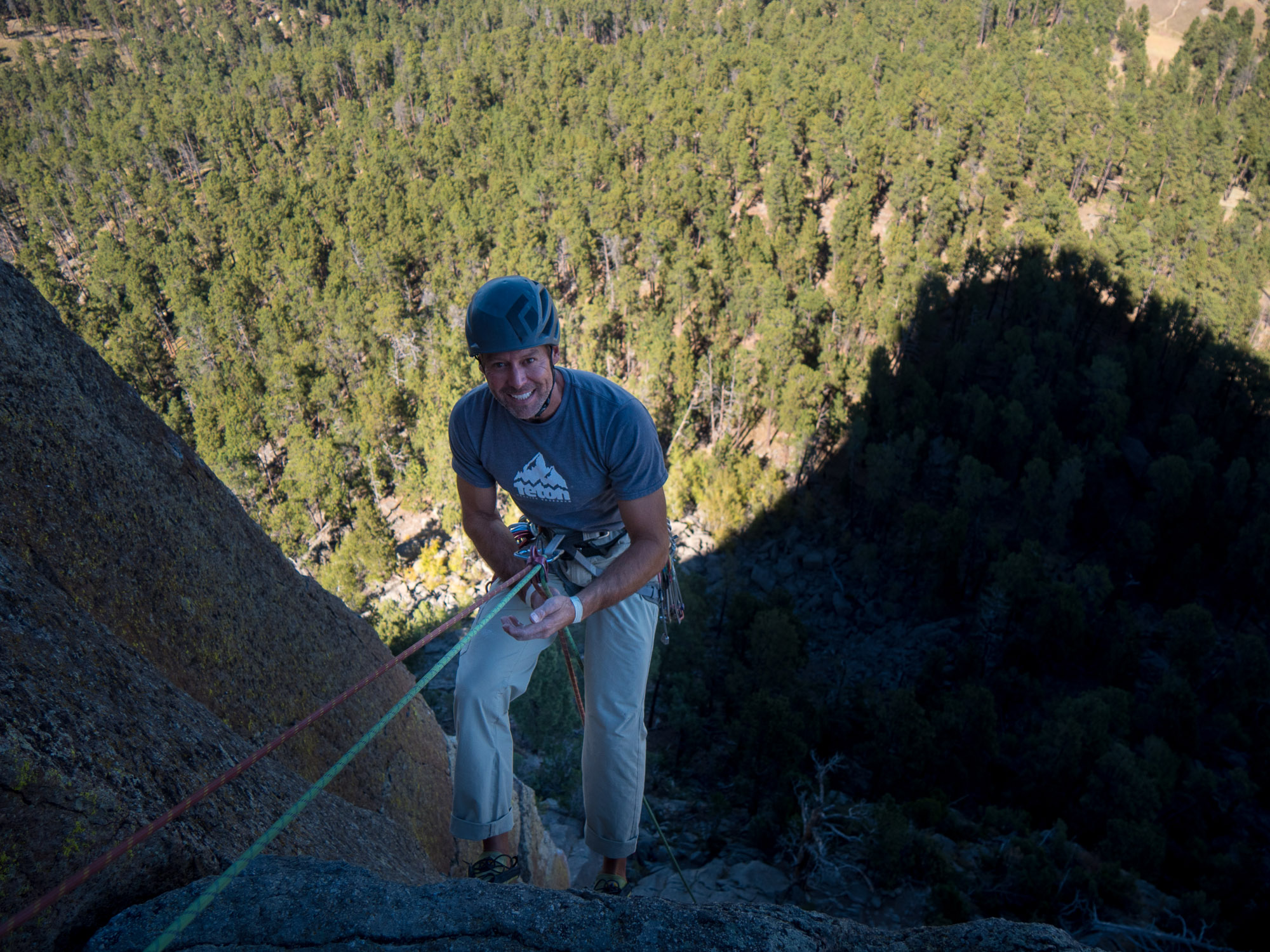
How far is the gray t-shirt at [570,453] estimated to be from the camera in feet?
9.46

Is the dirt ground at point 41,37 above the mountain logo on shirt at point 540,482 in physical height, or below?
above

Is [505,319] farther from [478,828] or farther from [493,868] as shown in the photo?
[493,868]

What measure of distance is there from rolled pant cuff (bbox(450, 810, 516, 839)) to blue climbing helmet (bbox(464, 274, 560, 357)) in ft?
5.93

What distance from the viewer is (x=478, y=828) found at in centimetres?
304

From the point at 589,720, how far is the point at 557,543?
761mm

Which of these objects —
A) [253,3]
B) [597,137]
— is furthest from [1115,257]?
[253,3]

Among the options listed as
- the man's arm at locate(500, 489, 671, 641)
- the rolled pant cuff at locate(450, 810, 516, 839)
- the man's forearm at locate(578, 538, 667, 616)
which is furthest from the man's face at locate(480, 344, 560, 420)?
the rolled pant cuff at locate(450, 810, 516, 839)

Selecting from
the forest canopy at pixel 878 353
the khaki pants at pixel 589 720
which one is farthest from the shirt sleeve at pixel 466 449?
the forest canopy at pixel 878 353

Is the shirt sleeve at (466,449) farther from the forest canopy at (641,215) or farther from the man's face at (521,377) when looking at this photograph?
the forest canopy at (641,215)

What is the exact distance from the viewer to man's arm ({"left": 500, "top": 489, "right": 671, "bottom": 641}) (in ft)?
8.75

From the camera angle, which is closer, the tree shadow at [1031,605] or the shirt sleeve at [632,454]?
the shirt sleeve at [632,454]

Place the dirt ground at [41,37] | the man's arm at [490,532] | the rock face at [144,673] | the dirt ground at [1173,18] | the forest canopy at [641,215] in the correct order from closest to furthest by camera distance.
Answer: the rock face at [144,673] < the man's arm at [490,532] < the forest canopy at [641,215] < the dirt ground at [1173,18] < the dirt ground at [41,37]

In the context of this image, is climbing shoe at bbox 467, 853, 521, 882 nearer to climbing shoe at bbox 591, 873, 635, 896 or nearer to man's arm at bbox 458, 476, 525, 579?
climbing shoe at bbox 591, 873, 635, 896

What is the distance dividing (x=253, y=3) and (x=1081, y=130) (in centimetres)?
9528
